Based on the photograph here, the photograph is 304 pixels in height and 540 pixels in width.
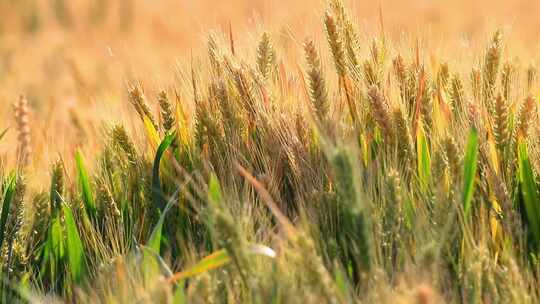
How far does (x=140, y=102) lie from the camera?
1768 mm

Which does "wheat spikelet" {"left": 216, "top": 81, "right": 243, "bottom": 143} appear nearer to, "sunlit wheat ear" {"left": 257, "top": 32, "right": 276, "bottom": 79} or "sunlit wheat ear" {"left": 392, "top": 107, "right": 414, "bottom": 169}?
"sunlit wheat ear" {"left": 257, "top": 32, "right": 276, "bottom": 79}

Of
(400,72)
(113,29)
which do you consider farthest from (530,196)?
(113,29)

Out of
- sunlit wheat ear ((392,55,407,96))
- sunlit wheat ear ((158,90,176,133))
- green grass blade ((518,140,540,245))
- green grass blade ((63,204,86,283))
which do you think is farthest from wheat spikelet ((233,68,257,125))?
green grass blade ((518,140,540,245))

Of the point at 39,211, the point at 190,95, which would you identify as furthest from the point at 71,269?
the point at 190,95

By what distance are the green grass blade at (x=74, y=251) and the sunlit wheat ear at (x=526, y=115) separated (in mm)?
761

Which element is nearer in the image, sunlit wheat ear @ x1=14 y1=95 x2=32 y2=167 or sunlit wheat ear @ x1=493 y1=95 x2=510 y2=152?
sunlit wheat ear @ x1=493 y1=95 x2=510 y2=152

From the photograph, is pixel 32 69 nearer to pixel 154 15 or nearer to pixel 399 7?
pixel 154 15

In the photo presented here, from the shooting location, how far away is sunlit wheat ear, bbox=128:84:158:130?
176 cm

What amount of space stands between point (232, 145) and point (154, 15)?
628 cm

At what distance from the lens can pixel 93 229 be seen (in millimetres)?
1519

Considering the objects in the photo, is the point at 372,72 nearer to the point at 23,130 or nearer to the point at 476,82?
the point at 476,82

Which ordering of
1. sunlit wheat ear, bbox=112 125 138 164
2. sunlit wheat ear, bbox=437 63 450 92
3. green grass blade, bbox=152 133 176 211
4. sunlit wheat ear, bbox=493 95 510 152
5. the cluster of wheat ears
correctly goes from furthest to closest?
sunlit wheat ear, bbox=437 63 450 92
sunlit wheat ear, bbox=112 125 138 164
green grass blade, bbox=152 133 176 211
sunlit wheat ear, bbox=493 95 510 152
the cluster of wheat ears

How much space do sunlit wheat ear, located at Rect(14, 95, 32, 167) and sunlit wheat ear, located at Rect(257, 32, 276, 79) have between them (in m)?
0.49

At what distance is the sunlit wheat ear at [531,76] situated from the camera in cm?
172
